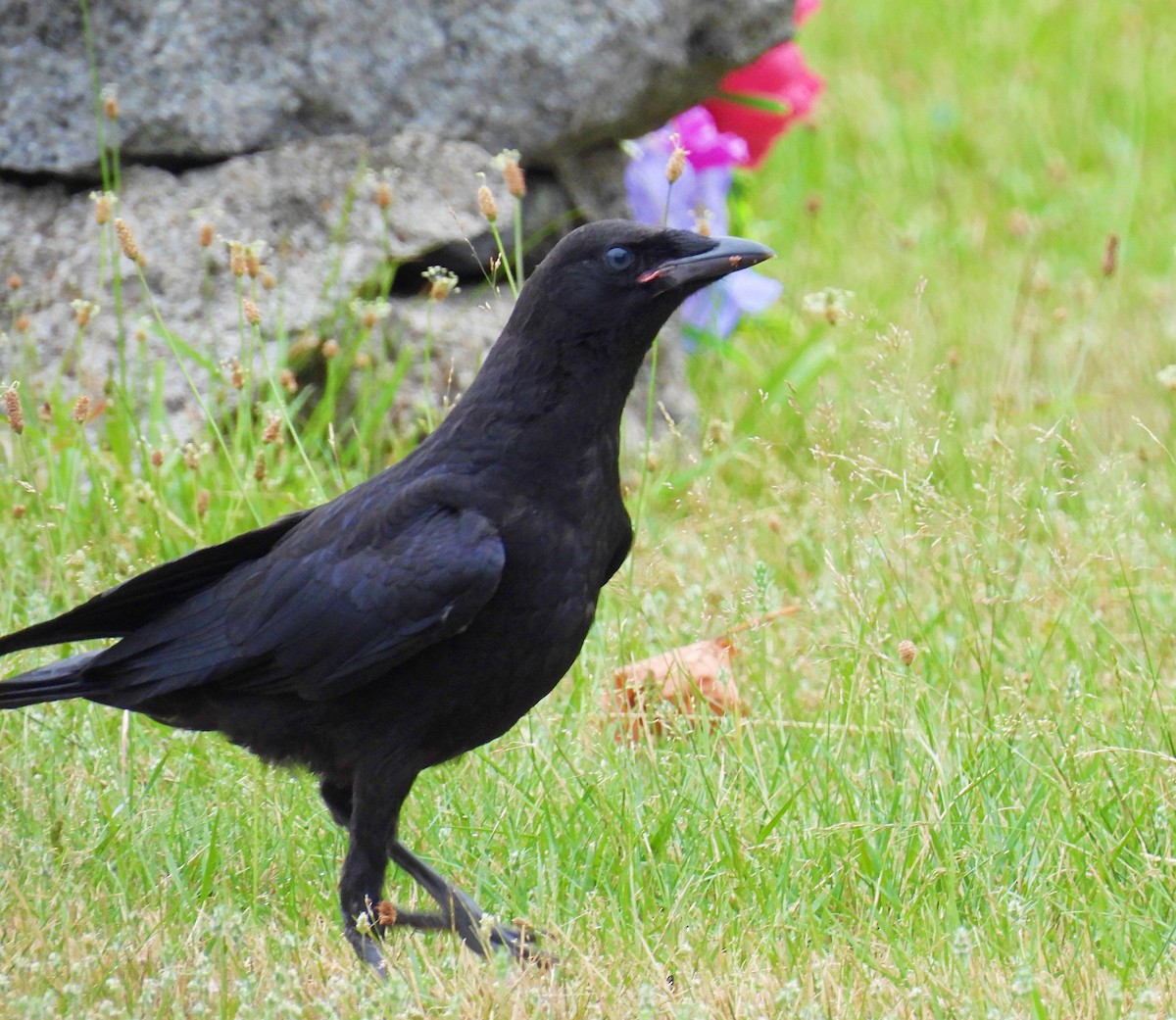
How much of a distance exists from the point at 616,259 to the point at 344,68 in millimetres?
2167

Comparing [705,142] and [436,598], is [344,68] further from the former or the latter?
[436,598]

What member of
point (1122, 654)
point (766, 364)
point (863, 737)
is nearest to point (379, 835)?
point (863, 737)

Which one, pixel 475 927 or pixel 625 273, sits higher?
pixel 625 273

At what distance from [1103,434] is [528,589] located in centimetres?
311

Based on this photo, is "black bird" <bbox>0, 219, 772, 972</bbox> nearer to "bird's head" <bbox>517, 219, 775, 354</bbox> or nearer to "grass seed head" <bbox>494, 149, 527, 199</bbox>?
"bird's head" <bbox>517, 219, 775, 354</bbox>

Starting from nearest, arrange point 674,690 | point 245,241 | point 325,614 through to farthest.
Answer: point 325,614
point 674,690
point 245,241

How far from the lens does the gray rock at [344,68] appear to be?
15.7ft

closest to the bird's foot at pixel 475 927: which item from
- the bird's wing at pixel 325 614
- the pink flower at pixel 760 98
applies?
the bird's wing at pixel 325 614

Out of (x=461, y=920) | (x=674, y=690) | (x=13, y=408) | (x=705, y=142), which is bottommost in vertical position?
(x=674, y=690)

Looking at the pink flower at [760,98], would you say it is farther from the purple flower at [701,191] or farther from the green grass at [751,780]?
the green grass at [751,780]

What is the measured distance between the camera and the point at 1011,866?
122 inches

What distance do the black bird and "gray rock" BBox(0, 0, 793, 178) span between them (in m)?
A: 2.03

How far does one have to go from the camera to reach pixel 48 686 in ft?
10.5

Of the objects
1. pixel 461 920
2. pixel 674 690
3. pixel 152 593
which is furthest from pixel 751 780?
pixel 152 593
